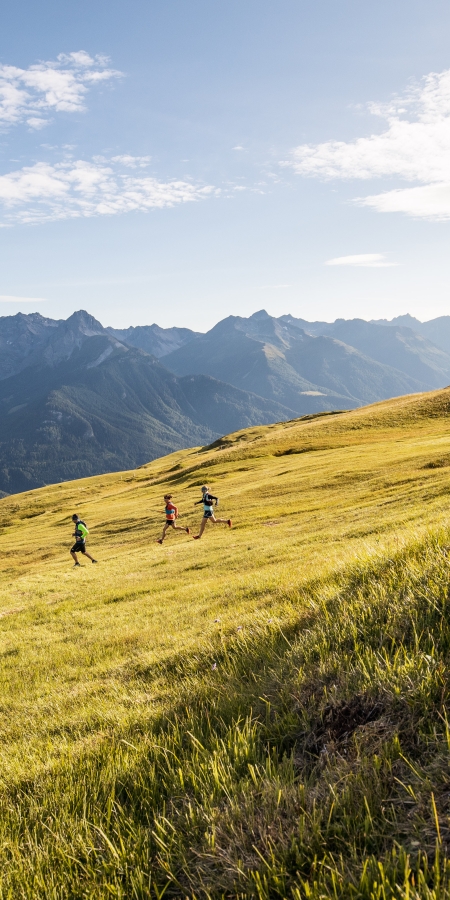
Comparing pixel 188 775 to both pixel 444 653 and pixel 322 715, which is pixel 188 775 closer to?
pixel 322 715

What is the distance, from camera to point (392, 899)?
183 centimetres

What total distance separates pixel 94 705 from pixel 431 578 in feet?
14.0

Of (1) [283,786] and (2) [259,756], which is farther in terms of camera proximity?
(2) [259,756]

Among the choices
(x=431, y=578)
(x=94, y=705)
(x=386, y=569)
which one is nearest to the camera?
(x=431, y=578)

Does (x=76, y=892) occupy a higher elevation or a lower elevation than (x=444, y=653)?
lower

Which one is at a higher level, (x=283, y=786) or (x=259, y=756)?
(x=283, y=786)

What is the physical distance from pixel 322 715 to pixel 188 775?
96 centimetres

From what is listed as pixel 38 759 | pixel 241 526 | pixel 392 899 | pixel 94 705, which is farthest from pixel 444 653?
pixel 241 526

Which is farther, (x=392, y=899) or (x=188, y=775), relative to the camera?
(x=188, y=775)

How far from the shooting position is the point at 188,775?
3.13 m

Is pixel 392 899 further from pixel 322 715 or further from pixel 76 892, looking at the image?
pixel 76 892

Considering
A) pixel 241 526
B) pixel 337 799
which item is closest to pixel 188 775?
pixel 337 799

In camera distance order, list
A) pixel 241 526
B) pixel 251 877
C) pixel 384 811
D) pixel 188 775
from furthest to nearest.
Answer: pixel 241 526, pixel 188 775, pixel 384 811, pixel 251 877

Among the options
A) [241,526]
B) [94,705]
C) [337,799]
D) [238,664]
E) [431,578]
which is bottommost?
[241,526]
